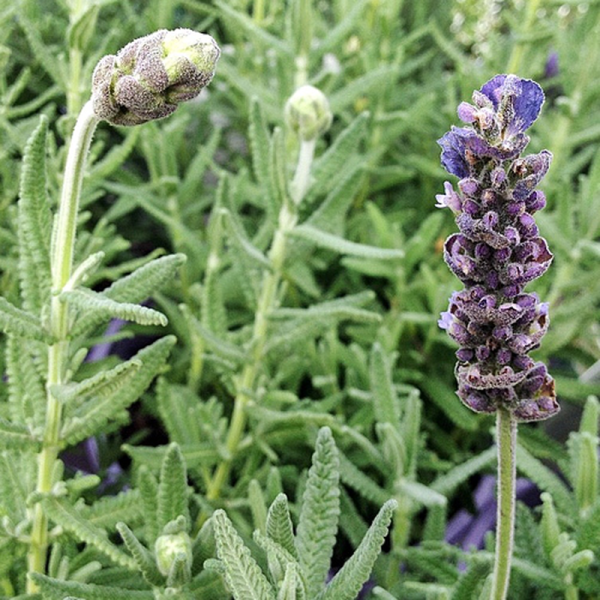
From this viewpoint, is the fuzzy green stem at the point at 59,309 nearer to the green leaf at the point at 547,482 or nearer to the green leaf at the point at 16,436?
the green leaf at the point at 16,436

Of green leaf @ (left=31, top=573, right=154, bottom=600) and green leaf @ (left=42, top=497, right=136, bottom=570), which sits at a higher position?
green leaf @ (left=42, top=497, right=136, bottom=570)

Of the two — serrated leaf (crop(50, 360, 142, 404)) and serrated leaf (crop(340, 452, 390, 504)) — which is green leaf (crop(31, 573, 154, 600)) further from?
serrated leaf (crop(340, 452, 390, 504))

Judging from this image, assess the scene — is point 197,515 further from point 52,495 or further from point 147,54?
point 147,54

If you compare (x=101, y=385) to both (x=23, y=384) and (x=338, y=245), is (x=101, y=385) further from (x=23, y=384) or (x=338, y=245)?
(x=338, y=245)

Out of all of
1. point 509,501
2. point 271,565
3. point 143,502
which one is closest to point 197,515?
point 143,502

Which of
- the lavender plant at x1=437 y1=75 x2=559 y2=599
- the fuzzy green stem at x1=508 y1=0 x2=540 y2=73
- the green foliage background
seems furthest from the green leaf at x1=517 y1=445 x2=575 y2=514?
the fuzzy green stem at x1=508 y1=0 x2=540 y2=73

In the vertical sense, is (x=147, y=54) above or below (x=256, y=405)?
above
